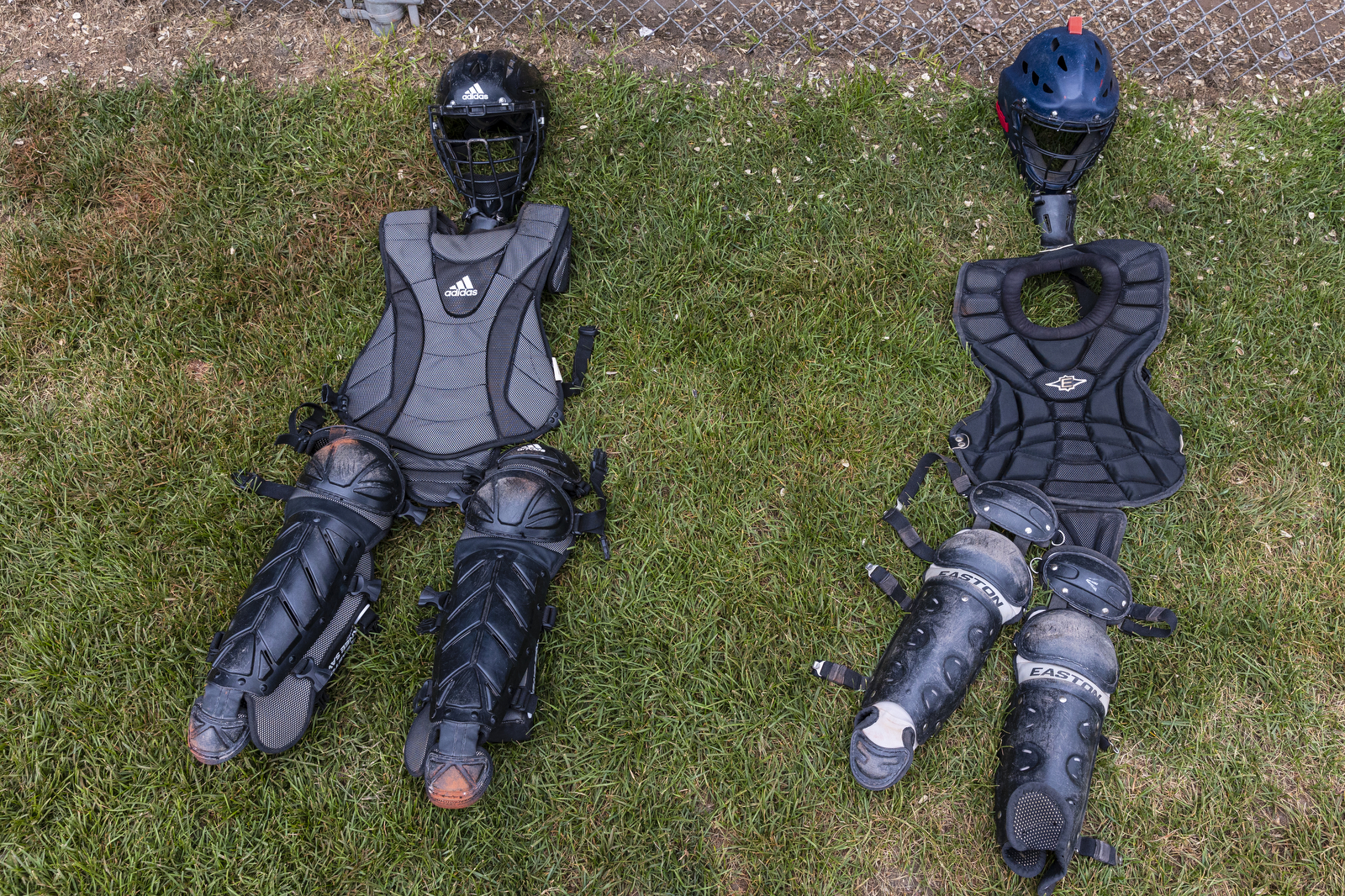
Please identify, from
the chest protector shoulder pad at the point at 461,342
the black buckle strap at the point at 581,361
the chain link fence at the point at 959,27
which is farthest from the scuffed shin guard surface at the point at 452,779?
the chain link fence at the point at 959,27

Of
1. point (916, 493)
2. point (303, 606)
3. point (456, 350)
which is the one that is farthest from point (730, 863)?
point (456, 350)

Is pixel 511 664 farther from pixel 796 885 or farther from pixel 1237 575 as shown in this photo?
pixel 1237 575

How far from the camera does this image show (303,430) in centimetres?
297

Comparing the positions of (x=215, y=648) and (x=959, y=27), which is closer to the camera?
(x=215, y=648)

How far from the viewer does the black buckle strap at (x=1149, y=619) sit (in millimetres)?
2898

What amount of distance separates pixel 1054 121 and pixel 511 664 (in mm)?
3261

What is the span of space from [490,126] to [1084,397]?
2.94 metres

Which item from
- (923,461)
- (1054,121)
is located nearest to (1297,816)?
(923,461)

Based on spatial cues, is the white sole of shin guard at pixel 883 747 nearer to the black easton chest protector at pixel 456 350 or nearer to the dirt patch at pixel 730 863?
the dirt patch at pixel 730 863

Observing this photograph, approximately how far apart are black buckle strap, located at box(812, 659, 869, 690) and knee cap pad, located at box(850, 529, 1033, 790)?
46 millimetres

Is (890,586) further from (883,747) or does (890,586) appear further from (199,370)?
(199,370)

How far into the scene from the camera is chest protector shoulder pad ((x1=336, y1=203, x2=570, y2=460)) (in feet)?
10.0

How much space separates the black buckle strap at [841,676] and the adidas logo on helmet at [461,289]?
2182 mm

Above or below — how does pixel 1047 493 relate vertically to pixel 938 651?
above
